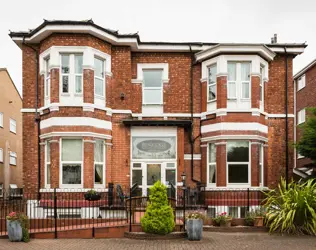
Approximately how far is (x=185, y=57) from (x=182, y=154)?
4605 mm

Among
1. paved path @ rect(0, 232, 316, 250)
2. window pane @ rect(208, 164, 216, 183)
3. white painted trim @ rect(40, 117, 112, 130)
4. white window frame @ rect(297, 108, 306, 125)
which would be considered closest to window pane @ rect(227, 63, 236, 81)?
window pane @ rect(208, 164, 216, 183)

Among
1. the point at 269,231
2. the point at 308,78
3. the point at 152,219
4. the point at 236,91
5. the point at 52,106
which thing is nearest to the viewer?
the point at 152,219

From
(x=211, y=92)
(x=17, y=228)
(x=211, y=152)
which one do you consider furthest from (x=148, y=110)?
(x=17, y=228)

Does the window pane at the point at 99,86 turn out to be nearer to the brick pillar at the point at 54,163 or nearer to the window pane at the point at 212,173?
the brick pillar at the point at 54,163

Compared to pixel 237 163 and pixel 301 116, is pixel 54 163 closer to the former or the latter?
pixel 237 163

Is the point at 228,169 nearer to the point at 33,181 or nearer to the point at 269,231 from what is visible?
the point at 269,231

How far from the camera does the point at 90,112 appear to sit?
1855 cm

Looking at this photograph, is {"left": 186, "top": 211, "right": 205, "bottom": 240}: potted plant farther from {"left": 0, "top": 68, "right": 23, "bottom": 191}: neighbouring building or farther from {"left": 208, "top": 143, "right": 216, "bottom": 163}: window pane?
{"left": 0, "top": 68, "right": 23, "bottom": 191}: neighbouring building

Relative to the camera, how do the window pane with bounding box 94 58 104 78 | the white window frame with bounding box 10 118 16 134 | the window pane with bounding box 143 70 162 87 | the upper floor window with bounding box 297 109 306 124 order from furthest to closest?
the white window frame with bounding box 10 118 16 134
the upper floor window with bounding box 297 109 306 124
the window pane with bounding box 143 70 162 87
the window pane with bounding box 94 58 104 78

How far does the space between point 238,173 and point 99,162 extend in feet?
19.9

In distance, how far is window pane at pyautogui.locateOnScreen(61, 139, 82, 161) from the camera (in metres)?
18.3

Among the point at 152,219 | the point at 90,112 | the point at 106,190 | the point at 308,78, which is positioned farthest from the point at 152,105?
the point at 308,78

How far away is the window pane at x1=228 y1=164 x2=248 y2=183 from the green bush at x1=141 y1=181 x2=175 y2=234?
6292 mm

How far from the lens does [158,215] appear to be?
13.5 m
